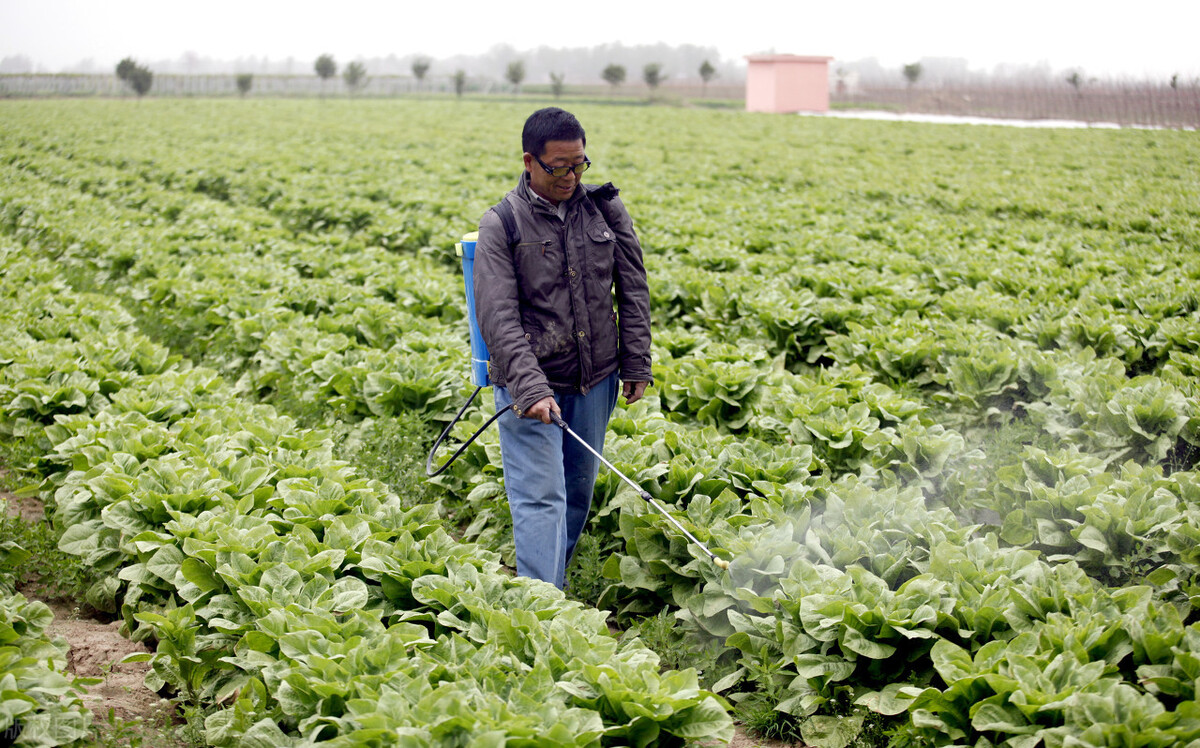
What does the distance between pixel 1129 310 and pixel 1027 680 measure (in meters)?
6.62

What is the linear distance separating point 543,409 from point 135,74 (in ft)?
243

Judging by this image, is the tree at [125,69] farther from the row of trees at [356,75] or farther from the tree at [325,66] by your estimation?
the tree at [325,66]

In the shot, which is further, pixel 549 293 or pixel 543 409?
pixel 549 293

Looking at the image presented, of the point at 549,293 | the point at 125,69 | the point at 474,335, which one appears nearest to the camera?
the point at 549,293

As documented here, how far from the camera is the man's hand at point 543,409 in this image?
3.49 meters

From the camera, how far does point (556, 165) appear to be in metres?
3.61

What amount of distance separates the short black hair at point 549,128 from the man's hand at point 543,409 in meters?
1.02

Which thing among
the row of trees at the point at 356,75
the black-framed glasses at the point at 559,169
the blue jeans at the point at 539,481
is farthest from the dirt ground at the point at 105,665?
the row of trees at the point at 356,75

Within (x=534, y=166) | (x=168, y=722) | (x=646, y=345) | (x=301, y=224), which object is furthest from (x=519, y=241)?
(x=301, y=224)

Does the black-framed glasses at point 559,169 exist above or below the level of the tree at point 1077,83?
below

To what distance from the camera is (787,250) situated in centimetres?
1119

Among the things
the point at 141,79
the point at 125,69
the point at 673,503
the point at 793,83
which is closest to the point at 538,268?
the point at 673,503

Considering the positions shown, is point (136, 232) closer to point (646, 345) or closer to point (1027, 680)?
point (646, 345)

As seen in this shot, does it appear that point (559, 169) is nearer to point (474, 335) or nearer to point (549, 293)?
point (549, 293)
